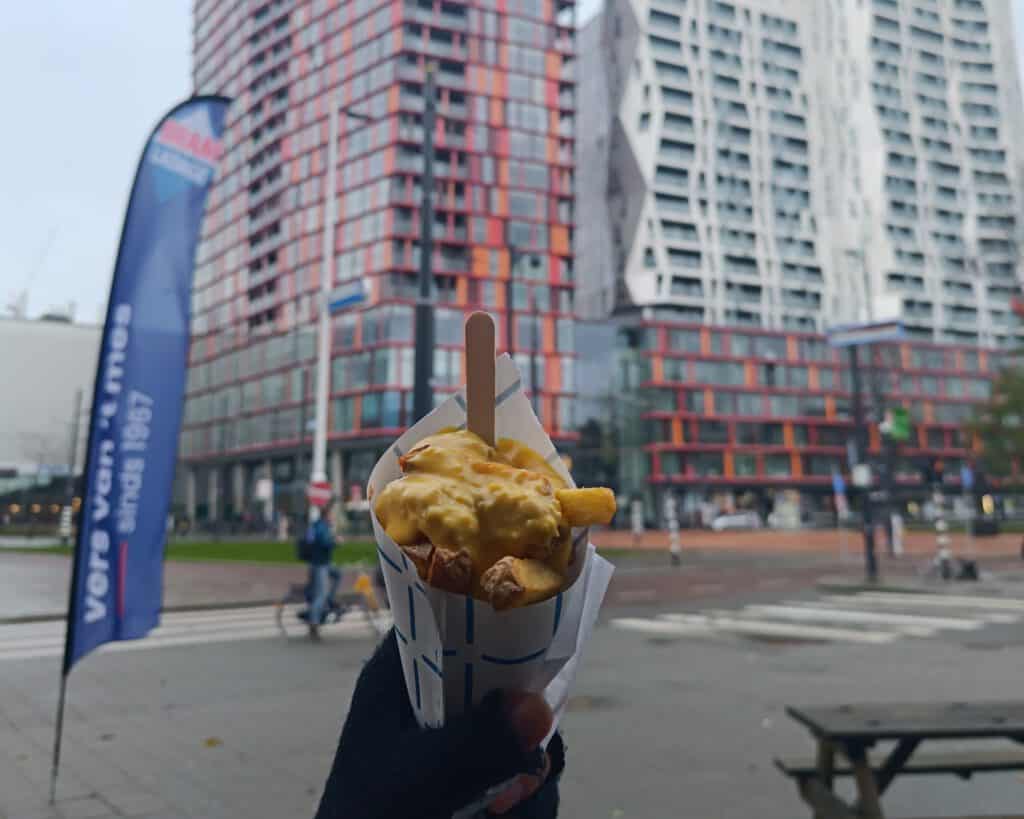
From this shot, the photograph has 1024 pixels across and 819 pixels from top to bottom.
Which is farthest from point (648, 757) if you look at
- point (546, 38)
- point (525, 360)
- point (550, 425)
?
point (546, 38)

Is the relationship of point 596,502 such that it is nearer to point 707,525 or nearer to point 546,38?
point 707,525

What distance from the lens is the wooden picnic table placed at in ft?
11.3

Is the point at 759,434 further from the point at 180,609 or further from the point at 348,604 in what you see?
the point at 348,604

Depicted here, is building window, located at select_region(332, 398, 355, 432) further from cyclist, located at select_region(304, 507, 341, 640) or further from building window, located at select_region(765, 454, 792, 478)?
A: cyclist, located at select_region(304, 507, 341, 640)

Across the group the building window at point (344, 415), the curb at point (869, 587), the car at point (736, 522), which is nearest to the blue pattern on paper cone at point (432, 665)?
the curb at point (869, 587)

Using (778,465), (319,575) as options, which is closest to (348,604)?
(319,575)

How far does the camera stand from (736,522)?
190 feet

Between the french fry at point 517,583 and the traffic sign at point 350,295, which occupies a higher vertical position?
the traffic sign at point 350,295

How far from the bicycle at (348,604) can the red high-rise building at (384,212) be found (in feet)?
143

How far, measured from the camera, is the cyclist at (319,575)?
1079 centimetres

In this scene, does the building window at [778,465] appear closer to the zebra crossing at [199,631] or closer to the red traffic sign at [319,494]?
the red traffic sign at [319,494]

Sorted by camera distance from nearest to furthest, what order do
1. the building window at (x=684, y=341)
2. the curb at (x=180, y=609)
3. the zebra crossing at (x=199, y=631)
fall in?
the zebra crossing at (x=199, y=631)
the curb at (x=180, y=609)
the building window at (x=684, y=341)

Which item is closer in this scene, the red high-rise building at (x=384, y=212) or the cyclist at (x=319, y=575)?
the cyclist at (x=319, y=575)

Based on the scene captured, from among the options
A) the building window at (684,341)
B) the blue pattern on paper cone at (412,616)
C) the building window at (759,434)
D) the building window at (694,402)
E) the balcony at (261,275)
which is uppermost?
the balcony at (261,275)
